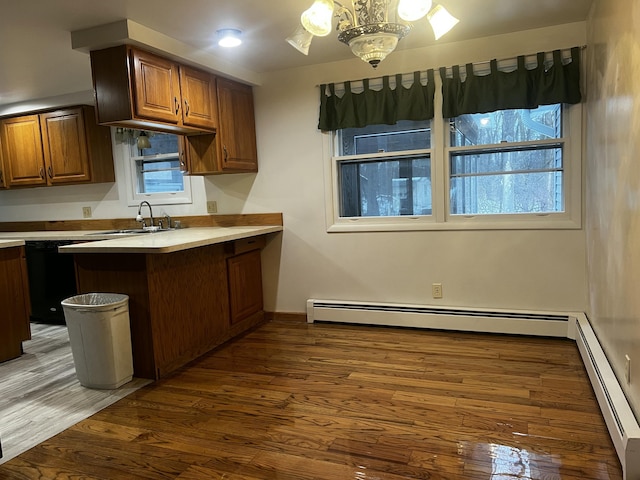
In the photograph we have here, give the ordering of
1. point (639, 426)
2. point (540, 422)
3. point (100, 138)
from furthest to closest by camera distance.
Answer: point (100, 138) < point (540, 422) < point (639, 426)

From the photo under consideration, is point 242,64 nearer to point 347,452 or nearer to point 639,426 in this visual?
point 347,452

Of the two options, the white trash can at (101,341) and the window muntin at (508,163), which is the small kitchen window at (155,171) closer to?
the white trash can at (101,341)

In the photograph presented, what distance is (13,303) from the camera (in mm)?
3516

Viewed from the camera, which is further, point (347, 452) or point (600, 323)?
point (600, 323)

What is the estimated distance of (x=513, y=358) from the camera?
3180mm

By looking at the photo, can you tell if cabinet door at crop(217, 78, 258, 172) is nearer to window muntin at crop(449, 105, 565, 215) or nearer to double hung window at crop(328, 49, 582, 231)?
double hung window at crop(328, 49, 582, 231)

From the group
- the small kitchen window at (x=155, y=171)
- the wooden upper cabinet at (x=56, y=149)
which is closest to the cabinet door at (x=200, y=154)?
the small kitchen window at (x=155, y=171)

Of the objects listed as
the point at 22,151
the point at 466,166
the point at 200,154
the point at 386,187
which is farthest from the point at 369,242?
the point at 22,151

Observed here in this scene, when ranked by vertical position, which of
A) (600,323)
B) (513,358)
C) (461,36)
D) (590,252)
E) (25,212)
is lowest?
(513,358)

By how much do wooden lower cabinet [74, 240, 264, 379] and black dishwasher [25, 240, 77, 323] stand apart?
139 cm

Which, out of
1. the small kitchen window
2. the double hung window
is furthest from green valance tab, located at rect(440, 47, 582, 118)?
the small kitchen window

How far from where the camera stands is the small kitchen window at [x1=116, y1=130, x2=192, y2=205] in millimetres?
4762

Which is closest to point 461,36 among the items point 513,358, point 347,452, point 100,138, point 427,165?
point 427,165

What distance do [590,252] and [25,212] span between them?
5.79m
